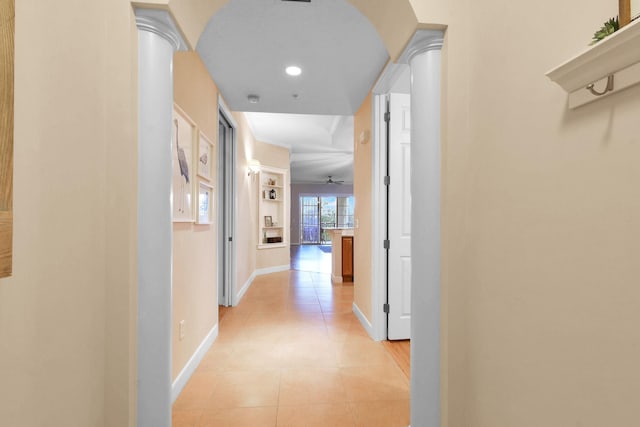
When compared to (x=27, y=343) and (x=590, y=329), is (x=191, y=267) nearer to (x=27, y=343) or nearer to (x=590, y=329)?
(x=27, y=343)

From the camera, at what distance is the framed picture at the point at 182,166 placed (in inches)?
83.0

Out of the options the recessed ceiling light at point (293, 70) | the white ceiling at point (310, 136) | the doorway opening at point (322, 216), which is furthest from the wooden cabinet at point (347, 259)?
the doorway opening at point (322, 216)

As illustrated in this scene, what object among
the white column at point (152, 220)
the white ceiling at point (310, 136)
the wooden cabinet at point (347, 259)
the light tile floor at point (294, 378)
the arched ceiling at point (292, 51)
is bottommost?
the light tile floor at point (294, 378)

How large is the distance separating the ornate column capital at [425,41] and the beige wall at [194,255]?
149 cm

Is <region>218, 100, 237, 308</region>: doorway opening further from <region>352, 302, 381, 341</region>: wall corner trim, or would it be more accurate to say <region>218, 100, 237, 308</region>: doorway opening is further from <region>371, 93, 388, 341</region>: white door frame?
<region>371, 93, 388, 341</region>: white door frame

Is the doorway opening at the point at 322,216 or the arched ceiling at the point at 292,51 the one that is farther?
the doorway opening at the point at 322,216

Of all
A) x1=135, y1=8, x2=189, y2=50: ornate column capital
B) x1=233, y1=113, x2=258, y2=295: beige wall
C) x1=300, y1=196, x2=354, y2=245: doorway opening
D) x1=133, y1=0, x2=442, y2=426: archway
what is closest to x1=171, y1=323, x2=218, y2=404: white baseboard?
x1=133, y1=0, x2=442, y2=426: archway

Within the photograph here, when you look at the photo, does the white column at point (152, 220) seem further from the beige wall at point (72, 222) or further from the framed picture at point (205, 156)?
the framed picture at point (205, 156)

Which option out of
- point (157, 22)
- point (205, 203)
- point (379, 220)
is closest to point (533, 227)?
point (157, 22)

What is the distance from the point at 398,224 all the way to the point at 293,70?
1707 mm

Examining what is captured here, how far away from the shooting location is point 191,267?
8.20 ft

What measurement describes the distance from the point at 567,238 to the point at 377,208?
2263 mm

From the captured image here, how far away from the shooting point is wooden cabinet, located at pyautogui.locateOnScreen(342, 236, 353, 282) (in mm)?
5906

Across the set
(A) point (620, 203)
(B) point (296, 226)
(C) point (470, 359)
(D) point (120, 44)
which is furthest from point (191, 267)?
(B) point (296, 226)
